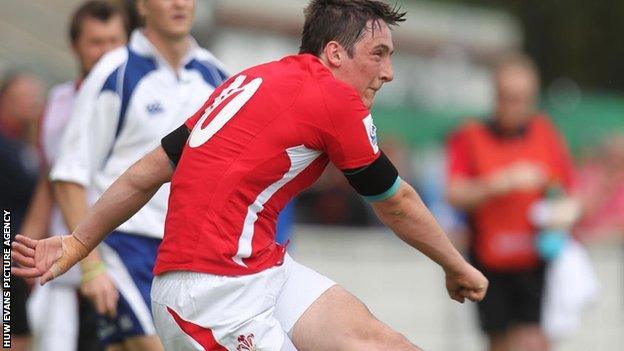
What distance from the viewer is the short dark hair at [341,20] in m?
A: 5.02

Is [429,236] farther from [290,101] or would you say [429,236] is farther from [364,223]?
[364,223]

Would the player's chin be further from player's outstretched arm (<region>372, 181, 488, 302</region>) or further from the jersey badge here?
player's outstretched arm (<region>372, 181, 488, 302</region>)

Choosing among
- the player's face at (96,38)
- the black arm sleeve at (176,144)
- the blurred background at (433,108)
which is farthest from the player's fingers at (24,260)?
the blurred background at (433,108)

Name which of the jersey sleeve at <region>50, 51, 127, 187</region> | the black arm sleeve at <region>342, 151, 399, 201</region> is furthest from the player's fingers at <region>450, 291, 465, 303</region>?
the jersey sleeve at <region>50, 51, 127, 187</region>

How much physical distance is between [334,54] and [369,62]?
0.13 meters

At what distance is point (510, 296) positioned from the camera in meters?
9.21

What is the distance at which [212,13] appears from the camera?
8.83 meters

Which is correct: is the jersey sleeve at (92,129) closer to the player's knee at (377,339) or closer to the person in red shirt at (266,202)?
the person in red shirt at (266,202)

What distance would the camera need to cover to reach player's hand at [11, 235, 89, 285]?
5.02 metres

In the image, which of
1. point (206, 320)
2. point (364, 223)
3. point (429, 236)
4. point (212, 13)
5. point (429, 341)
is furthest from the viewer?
point (364, 223)

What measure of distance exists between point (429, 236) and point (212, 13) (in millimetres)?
4068

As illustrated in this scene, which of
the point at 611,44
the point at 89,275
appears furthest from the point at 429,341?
the point at 611,44

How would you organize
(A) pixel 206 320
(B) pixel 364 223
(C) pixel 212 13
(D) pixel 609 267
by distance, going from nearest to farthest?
1. (A) pixel 206 320
2. (C) pixel 212 13
3. (D) pixel 609 267
4. (B) pixel 364 223

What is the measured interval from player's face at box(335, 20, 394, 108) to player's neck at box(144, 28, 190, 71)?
169 centimetres
